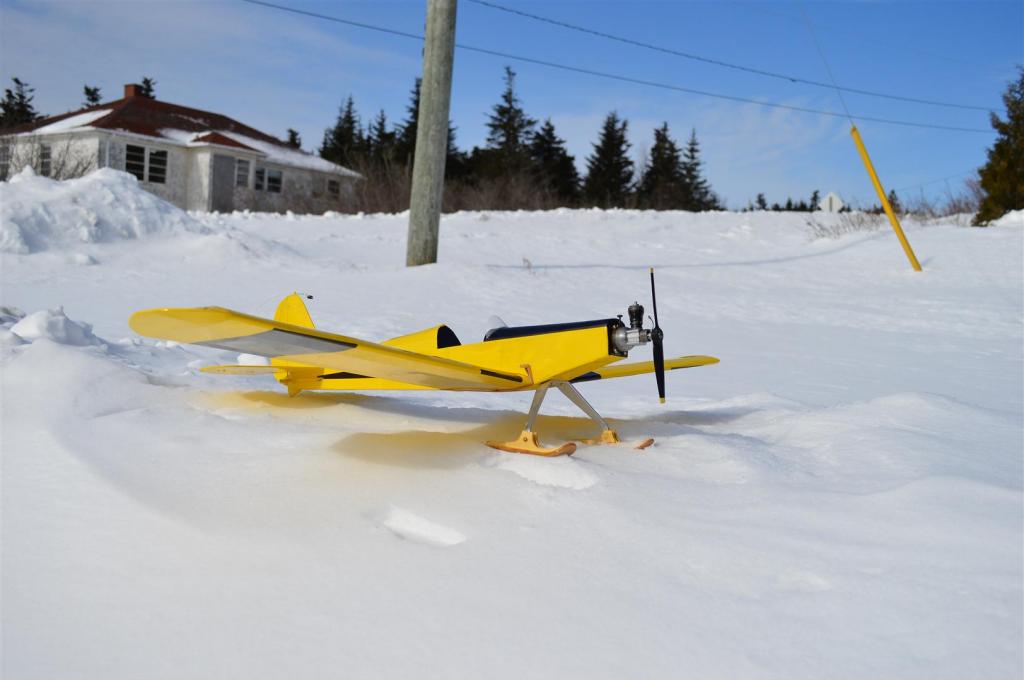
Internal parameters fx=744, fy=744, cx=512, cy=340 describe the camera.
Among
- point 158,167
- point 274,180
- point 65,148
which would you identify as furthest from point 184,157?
point 65,148

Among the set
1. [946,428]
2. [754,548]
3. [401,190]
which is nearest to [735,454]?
[754,548]

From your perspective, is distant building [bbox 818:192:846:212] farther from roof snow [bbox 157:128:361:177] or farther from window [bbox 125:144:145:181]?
window [bbox 125:144:145:181]

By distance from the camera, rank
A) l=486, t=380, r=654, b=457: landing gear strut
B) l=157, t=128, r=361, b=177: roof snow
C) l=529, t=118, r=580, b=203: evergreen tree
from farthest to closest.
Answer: l=529, t=118, r=580, b=203: evergreen tree
l=157, t=128, r=361, b=177: roof snow
l=486, t=380, r=654, b=457: landing gear strut

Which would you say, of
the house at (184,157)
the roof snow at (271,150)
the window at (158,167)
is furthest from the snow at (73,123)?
the roof snow at (271,150)

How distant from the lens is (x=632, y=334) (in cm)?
337

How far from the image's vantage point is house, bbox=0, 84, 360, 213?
2703cm

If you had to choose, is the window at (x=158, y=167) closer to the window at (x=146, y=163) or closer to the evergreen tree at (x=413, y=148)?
the window at (x=146, y=163)

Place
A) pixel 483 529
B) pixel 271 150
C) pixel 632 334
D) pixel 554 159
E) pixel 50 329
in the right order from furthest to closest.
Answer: pixel 554 159 → pixel 271 150 → pixel 50 329 → pixel 632 334 → pixel 483 529

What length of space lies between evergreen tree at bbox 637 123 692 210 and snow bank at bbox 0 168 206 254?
38028 mm

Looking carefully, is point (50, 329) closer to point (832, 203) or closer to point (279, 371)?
point (279, 371)

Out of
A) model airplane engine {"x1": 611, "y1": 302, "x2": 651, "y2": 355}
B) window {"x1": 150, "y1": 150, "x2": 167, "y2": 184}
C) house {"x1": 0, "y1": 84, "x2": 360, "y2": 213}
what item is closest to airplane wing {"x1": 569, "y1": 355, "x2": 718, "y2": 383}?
model airplane engine {"x1": 611, "y1": 302, "x2": 651, "y2": 355}

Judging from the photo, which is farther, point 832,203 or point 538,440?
point 832,203

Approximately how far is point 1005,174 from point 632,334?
16.7 m

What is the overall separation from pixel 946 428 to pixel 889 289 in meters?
7.73
